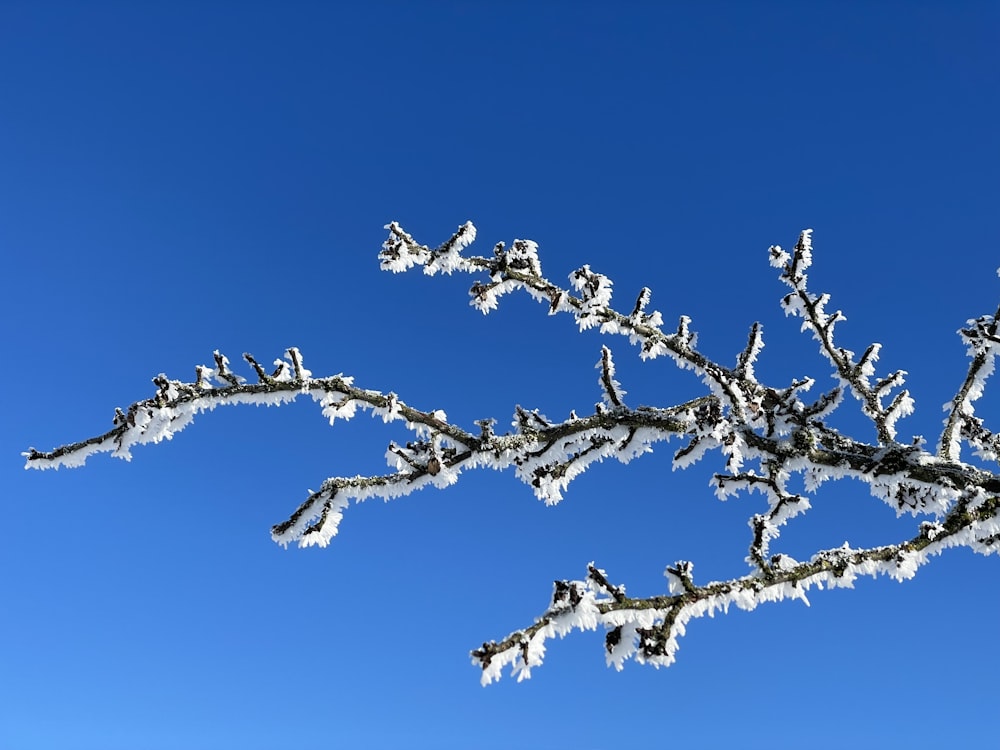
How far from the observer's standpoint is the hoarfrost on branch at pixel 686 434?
195 inches

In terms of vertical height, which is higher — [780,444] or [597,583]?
[780,444]

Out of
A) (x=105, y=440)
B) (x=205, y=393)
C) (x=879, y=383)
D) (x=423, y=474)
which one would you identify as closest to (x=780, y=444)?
(x=879, y=383)

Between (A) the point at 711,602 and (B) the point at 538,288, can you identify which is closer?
(A) the point at 711,602

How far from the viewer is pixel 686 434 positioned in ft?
19.6

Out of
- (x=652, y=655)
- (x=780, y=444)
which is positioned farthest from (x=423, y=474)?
(x=780, y=444)

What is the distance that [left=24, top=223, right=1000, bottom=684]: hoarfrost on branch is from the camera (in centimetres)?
495

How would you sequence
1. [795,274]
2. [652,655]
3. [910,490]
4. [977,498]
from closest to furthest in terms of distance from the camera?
[652,655] < [977,498] < [910,490] < [795,274]

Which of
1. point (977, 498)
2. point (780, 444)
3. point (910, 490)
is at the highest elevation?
point (780, 444)

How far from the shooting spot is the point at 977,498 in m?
5.26

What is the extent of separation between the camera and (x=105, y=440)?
20.0ft

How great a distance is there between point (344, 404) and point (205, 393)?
119 centimetres

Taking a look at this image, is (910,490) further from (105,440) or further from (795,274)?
(105,440)

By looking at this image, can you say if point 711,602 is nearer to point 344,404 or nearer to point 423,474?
point 423,474

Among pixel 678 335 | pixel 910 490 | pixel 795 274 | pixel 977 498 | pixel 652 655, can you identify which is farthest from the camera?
pixel 795 274
